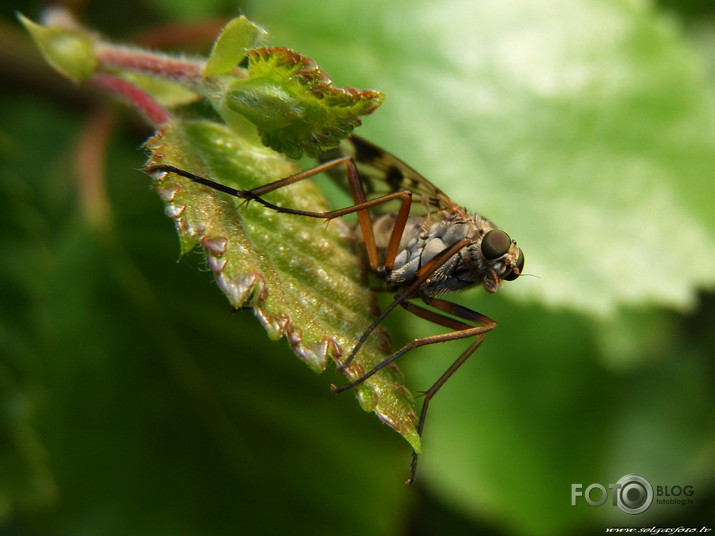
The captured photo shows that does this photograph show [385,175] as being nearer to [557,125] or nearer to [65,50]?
[557,125]

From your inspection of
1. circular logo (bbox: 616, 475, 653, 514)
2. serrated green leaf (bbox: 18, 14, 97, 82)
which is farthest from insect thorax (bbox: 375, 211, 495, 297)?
circular logo (bbox: 616, 475, 653, 514)

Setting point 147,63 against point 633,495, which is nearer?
point 147,63

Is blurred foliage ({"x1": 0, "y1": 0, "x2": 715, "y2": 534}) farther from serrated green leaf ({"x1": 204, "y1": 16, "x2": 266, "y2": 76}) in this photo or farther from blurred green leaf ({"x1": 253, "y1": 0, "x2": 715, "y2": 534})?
serrated green leaf ({"x1": 204, "y1": 16, "x2": 266, "y2": 76})

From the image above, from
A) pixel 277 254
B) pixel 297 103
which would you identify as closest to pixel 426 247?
pixel 277 254

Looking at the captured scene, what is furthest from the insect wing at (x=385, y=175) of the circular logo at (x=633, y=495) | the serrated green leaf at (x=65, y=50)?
the circular logo at (x=633, y=495)

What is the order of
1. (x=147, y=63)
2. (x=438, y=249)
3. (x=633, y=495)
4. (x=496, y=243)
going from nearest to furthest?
(x=147, y=63) → (x=496, y=243) → (x=438, y=249) → (x=633, y=495)

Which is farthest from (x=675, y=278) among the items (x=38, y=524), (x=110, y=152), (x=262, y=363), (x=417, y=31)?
(x=38, y=524)

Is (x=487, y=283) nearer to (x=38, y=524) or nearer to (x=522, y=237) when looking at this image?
(x=522, y=237)
